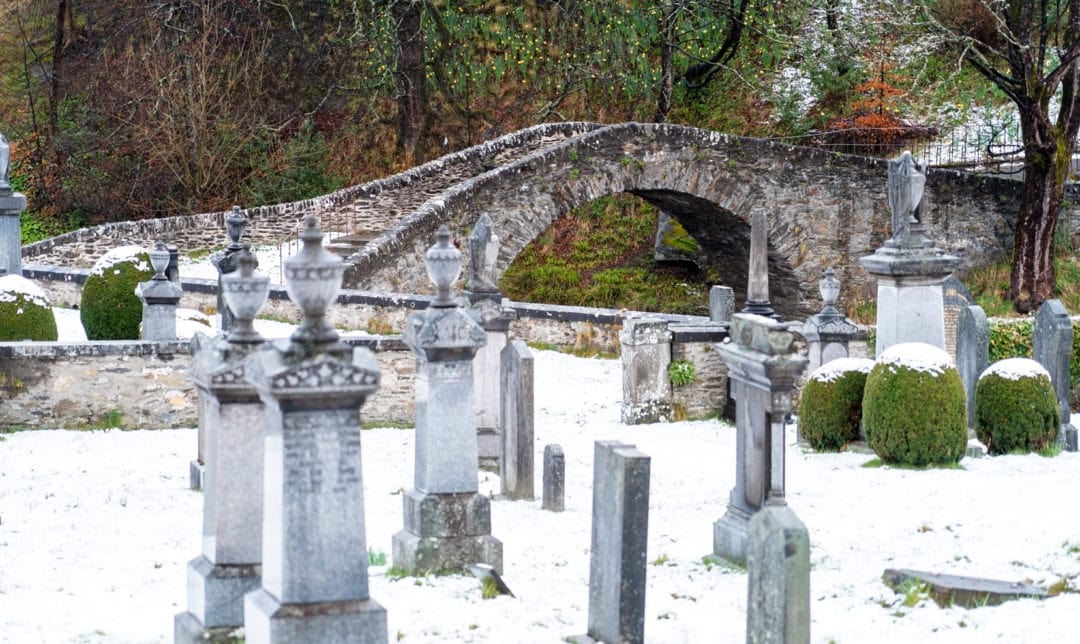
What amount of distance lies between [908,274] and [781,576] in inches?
259

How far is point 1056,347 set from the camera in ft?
40.9

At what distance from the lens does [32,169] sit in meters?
29.5

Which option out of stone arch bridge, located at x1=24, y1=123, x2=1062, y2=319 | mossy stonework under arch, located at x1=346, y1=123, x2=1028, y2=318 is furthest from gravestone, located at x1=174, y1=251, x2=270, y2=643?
stone arch bridge, located at x1=24, y1=123, x2=1062, y2=319

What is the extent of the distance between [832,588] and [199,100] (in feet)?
74.8

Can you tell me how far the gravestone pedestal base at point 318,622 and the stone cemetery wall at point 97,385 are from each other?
25.3ft

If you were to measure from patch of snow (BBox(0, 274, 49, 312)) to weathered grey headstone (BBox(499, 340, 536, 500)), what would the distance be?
616cm

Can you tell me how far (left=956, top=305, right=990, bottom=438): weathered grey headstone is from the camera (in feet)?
39.8

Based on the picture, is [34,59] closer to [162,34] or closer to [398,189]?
[162,34]

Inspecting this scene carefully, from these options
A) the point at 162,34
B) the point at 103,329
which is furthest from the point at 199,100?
the point at 103,329

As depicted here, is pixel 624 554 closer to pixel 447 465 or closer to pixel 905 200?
pixel 447 465

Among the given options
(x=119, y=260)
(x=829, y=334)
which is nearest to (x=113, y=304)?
(x=119, y=260)

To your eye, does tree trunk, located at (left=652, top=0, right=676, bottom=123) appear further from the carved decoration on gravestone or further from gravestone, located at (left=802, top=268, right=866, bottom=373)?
the carved decoration on gravestone

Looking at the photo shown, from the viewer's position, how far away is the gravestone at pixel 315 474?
5.10m

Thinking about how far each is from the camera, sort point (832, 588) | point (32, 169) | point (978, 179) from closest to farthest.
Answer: point (832, 588) → point (978, 179) → point (32, 169)
